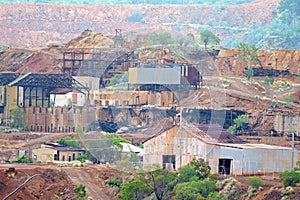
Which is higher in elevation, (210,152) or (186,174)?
(210,152)

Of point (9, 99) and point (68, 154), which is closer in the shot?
point (68, 154)

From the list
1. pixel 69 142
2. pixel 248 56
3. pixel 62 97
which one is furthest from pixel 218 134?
pixel 248 56

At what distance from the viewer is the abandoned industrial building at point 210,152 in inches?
2215

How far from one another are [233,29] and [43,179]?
9990cm

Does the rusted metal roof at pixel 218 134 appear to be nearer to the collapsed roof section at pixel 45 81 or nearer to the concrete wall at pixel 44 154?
the concrete wall at pixel 44 154

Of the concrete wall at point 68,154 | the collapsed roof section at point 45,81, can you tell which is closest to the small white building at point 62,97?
the collapsed roof section at point 45,81

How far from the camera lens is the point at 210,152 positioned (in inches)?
2240

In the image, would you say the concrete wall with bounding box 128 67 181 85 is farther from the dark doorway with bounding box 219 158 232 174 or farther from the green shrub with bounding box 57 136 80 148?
the dark doorway with bounding box 219 158 232 174

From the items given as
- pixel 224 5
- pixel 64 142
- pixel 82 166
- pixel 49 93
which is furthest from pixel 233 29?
pixel 82 166

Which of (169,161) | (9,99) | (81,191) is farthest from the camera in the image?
→ (9,99)

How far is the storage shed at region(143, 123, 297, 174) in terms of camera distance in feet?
185

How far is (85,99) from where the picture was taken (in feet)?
248

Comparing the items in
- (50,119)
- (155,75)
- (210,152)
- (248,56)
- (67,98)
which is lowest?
(210,152)

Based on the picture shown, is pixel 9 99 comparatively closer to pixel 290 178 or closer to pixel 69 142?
pixel 69 142
